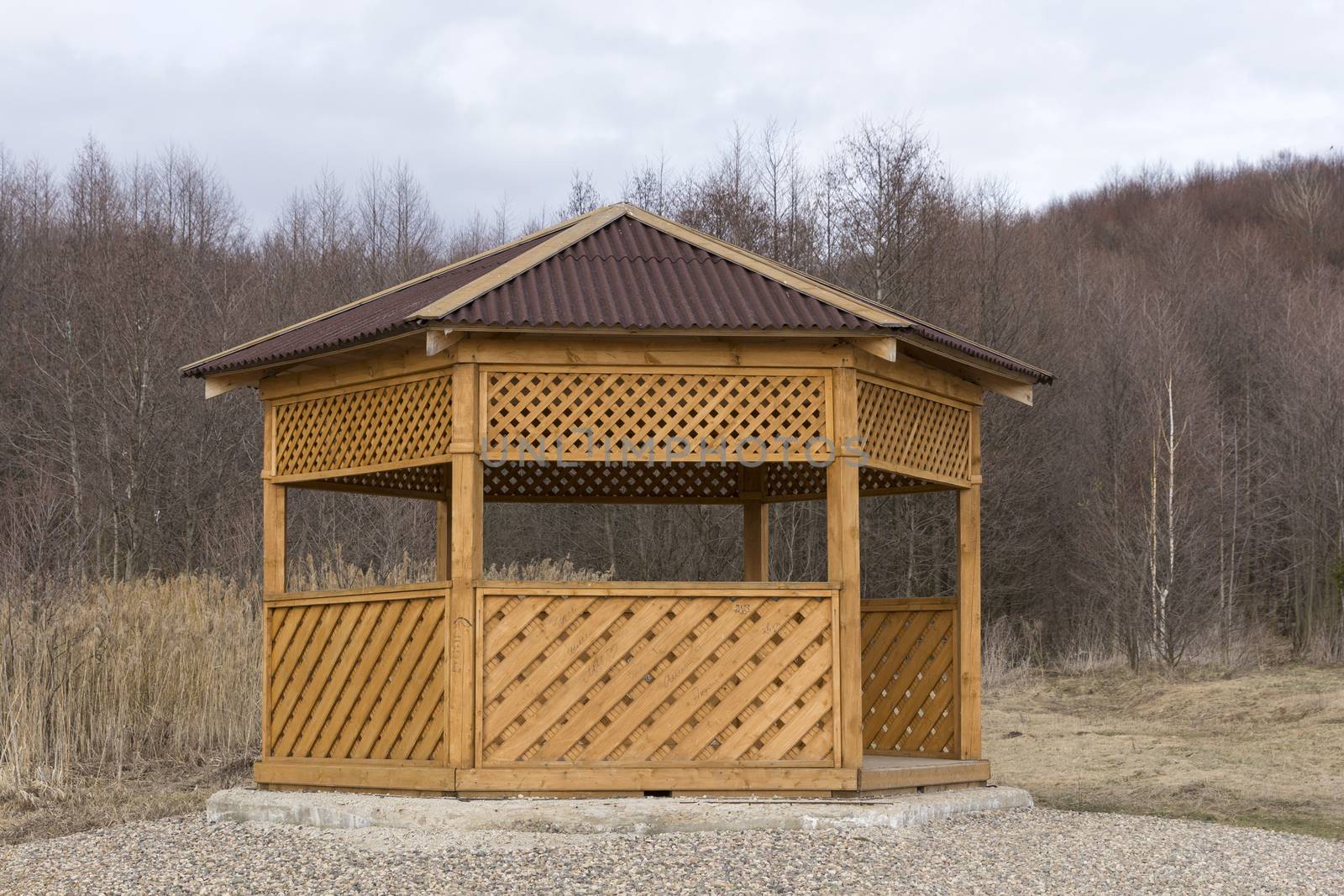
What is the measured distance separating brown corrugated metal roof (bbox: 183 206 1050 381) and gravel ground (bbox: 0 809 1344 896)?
9.27ft

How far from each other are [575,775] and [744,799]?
959 millimetres

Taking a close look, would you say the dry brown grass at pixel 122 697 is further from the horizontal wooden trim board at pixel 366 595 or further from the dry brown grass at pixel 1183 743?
the dry brown grass at pixel 1183 743

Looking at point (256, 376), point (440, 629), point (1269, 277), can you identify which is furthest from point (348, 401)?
point (1269, 277)

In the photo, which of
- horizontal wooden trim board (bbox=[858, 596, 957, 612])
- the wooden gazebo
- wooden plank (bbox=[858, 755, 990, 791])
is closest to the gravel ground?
wooden plank (bbox=[858, 755, 990, 791])

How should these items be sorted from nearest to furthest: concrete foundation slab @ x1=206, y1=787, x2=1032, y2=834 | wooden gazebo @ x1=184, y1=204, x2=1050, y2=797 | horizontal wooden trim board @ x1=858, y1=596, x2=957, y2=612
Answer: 1. concrete foundation slab @ x1=206, y1=787, x2=1032, y2=834
2. wooden gazebo @ x1=184, y1=204, x2=1050, y2=797
3. horizontal wooden trim board @ x1=858, y1=596, x2=957, y2=612

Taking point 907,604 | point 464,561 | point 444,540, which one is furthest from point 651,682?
point 444,540

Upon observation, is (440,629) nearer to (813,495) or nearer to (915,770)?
(915,770)

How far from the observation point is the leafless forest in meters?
22.7

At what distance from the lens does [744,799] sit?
764 centimetres

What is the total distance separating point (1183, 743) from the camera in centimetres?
1470

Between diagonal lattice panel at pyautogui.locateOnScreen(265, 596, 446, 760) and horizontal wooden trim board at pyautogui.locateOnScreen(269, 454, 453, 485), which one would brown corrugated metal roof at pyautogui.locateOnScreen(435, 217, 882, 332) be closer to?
horizontal wooden trim board at pyautogui.locateOnScreen(269, 454, 453, 485)

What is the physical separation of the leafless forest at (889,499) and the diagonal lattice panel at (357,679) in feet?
38.5

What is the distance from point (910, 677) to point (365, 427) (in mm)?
4404

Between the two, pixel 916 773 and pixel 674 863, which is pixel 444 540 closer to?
pixel 916 773
